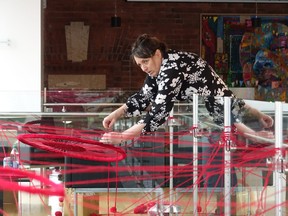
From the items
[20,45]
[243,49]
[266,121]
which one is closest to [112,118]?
[266,121]

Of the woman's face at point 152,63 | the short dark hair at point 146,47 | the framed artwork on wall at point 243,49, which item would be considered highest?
the framed artwork on wall at point 243,49

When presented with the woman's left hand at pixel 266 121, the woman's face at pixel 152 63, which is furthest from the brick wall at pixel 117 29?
the woman's left hand at pixel 266 121

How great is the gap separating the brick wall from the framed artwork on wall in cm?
14

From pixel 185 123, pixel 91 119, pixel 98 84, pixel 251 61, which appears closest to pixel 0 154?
pixel 91 119

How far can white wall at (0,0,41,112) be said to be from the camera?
7.32 metres

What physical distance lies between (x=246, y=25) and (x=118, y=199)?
7624 mm

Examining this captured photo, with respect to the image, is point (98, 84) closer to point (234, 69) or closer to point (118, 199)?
point (234, 69)

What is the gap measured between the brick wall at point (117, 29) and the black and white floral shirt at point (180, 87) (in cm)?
714

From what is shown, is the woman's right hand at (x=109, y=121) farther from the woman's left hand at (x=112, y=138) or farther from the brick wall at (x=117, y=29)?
the brick wall at (x=117, y=29)

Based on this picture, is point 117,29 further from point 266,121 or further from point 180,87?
point 266,121

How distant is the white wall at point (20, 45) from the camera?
7320 mm

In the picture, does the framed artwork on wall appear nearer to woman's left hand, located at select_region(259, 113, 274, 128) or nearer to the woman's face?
the woman's face

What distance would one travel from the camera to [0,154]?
419cm

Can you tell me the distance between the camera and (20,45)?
7328mm
